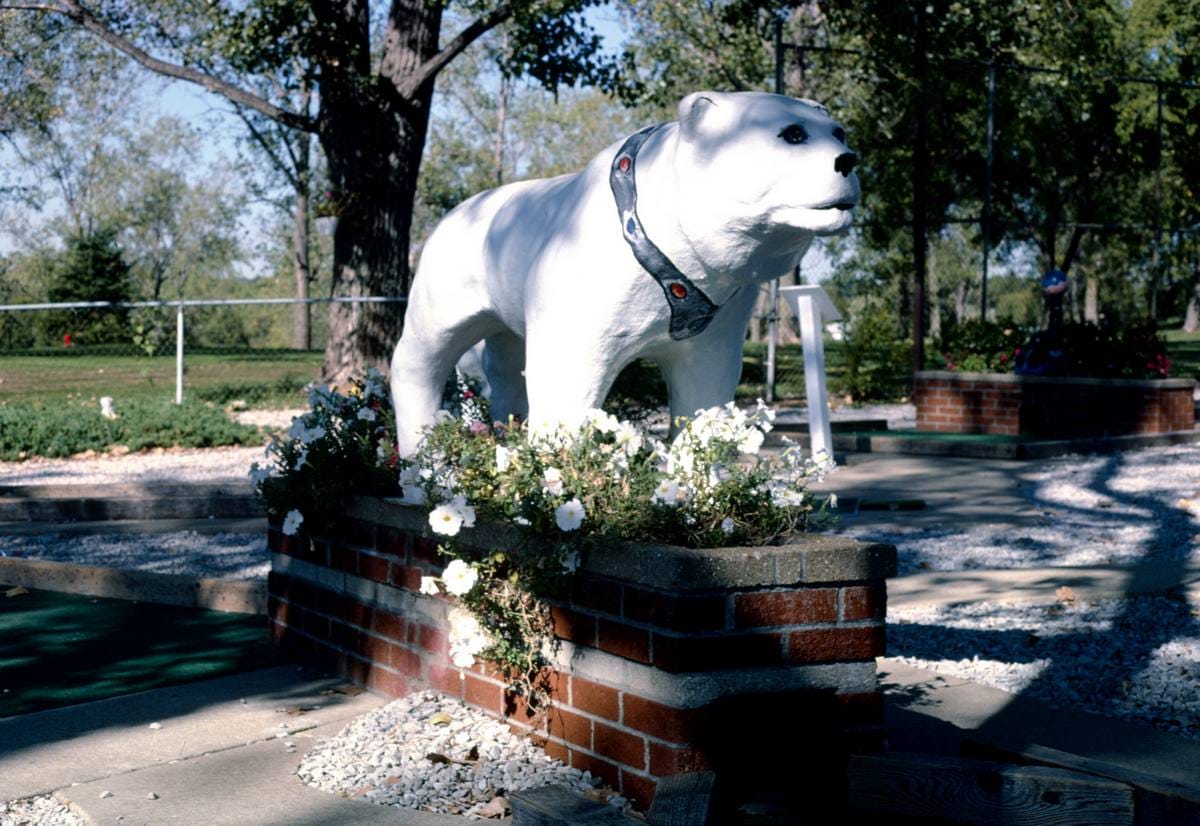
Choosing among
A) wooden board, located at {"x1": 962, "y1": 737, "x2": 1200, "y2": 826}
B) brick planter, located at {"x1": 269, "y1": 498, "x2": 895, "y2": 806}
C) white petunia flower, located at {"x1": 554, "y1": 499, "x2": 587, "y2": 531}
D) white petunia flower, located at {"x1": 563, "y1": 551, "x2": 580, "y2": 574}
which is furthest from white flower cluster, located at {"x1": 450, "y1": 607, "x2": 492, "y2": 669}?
wooden board, located at {"x1": 962, "y1": 737, "x2": 1200, "y2": 826}

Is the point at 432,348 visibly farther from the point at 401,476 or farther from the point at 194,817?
the point at 194,817

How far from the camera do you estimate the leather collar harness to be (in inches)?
162

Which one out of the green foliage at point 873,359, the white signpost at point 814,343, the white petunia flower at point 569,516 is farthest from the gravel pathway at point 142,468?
the green foliage at point 873,359

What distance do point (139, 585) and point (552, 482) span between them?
3.61 metres

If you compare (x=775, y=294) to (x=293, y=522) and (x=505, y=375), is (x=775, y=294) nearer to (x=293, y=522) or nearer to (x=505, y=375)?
(x=505, y=375)

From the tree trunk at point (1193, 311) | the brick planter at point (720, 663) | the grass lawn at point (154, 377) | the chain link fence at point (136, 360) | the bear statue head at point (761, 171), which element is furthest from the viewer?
the tree trunk at point (1193, 311)

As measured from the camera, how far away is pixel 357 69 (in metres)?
14.8

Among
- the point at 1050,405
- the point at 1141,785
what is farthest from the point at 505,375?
the point at 1050,405

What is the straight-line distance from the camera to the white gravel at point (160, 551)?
8094 millimetres

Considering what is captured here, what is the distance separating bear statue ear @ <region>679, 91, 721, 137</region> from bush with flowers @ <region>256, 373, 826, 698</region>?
33.4 inches

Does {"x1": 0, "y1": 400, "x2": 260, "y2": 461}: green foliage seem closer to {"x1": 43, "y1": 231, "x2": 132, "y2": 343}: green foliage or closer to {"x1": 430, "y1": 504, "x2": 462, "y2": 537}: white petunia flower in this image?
{"x1": 430, "y1": 504, "x2": 462, "y2": 537}: white petunia flower

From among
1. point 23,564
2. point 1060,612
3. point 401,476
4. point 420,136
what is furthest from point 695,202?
point 420,136

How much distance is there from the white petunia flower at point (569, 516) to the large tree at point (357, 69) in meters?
11.2

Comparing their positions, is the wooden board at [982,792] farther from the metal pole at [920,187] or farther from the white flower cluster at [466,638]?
the metal pole at [920,187]
